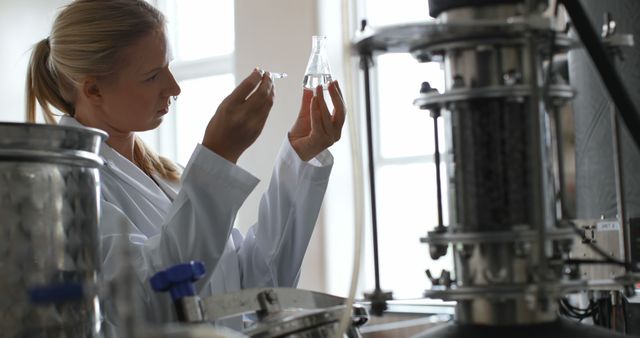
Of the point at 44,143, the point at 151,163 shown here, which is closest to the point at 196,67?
the point at 151,163

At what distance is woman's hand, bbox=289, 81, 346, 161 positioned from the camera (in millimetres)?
1427

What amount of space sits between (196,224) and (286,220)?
0.29 metres

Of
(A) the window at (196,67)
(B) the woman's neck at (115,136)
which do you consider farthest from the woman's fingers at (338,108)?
(A) the window at (196,67)

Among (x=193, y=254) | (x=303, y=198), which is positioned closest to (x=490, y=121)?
(x=193, y=254)

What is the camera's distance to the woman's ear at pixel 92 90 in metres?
1.55

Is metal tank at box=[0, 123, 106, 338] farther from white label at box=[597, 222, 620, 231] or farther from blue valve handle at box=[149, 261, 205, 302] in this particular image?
white label at box=[597, 222, 620, 231]

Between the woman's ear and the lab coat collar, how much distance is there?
0.05 metres

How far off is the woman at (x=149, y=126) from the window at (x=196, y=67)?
279cm

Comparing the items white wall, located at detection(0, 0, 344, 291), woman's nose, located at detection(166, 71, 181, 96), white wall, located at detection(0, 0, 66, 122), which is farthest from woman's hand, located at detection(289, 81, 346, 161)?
white wall, located at detection(0, 0, 66, 122)

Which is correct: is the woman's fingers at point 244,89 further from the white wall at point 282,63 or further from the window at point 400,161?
the window at point 400,161

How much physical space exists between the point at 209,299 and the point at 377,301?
17 centimetres

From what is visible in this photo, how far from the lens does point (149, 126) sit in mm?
1558

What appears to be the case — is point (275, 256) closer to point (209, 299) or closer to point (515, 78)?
point (209, 299)

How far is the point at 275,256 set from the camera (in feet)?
4.83
